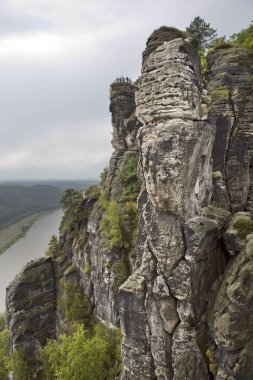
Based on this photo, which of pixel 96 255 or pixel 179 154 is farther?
pixel 96 255

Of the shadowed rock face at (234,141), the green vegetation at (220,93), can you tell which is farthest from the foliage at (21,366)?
the green vegetation at (220,93)

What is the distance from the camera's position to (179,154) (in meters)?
12.8

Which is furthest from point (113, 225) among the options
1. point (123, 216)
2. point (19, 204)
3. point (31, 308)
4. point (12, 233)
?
point (19, 204)

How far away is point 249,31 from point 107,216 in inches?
899

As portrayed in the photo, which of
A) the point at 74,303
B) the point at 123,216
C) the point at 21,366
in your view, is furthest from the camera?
the point at 74,303

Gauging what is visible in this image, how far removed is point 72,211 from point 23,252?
201 ft

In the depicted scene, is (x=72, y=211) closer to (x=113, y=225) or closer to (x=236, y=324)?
(x=113, y=225)

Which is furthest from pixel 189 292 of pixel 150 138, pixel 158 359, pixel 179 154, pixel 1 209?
pixel 1 209

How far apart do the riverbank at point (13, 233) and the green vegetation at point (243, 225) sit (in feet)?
300

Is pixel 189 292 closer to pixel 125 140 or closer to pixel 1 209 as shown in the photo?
pixel 125 140

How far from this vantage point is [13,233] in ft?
379

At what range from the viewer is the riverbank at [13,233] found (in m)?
96.9

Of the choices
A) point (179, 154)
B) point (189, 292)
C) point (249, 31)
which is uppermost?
point (249, 31)

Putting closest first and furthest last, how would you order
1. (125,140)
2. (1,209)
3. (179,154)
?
(179,154), (125,140), (1,209)
